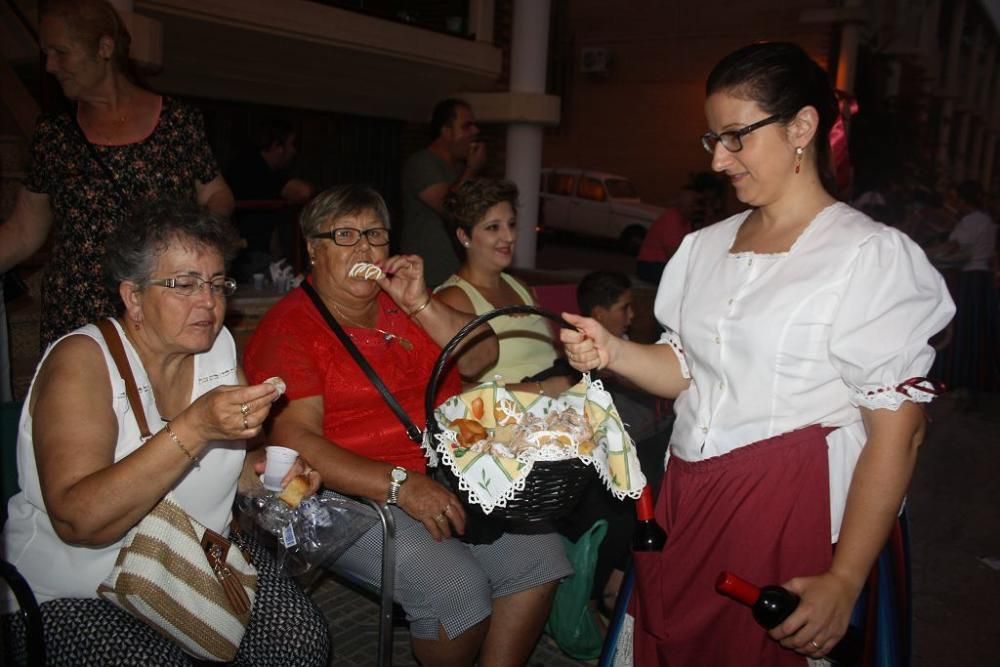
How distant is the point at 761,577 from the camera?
1.85m

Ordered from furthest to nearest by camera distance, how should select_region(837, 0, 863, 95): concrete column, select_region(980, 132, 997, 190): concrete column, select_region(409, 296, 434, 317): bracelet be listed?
select_region(837, 0, 863, 95): concrete column < select_region(980, 132, 997, 190): concrete column < select_region(409, 296, 434, 317): bracelet

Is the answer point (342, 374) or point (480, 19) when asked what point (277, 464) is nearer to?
point (342, 374)

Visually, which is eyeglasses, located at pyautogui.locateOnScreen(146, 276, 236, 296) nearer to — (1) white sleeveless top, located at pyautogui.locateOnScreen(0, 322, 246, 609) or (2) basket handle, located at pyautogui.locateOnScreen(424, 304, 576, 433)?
(1) white sleeveless top, located at pyautogui.locateOnScreen(0, 322, 246, 609)

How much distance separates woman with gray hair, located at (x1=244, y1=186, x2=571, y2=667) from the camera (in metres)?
2.48

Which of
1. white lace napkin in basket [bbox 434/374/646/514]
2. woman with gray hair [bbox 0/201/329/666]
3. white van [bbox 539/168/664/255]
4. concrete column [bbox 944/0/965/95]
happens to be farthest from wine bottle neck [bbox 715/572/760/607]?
concrete column [bbox 944/0/965/95]

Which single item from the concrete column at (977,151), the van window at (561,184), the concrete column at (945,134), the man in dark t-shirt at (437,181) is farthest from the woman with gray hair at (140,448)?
the concrete column at (945,134)

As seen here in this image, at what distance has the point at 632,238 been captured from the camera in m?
17.7

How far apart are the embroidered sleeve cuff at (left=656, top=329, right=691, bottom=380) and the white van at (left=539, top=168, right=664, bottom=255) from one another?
1552cm

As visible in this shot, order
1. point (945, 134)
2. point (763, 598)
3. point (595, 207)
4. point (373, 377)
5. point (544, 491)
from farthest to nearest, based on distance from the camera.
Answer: point (595, 207) → point (945, 134) → point (373, 377) → point (544, 491) → point (763, 598)

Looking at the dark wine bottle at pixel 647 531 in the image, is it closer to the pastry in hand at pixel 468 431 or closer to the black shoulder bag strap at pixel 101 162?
the pastry in hand at pixel 468 431

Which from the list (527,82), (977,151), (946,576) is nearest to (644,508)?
(946,576)

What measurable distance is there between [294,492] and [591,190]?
16710mm

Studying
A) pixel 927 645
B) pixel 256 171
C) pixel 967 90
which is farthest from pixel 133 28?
pixel 967 90

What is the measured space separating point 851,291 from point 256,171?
536cm
